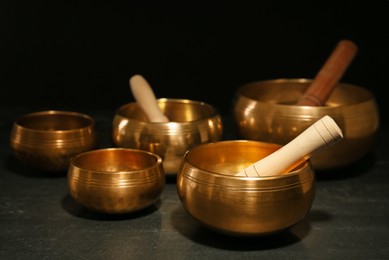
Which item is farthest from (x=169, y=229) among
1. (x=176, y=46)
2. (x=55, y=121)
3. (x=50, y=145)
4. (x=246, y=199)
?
(x=176, y=46)

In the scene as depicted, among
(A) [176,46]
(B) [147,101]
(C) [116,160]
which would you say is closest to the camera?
(C) [116,160]

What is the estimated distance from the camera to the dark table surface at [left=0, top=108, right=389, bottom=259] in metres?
1.56

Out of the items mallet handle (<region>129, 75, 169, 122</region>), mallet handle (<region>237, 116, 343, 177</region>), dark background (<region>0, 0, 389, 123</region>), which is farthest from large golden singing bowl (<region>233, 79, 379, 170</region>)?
dark background (<region>0, 0, 389, 123</region>)

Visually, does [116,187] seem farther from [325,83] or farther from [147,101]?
[325,83]

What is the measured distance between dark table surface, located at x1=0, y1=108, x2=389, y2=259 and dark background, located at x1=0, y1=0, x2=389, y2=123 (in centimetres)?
55

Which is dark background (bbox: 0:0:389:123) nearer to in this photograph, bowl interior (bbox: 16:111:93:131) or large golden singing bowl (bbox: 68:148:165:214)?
bowl interior (bbox: 16:111:93:131)

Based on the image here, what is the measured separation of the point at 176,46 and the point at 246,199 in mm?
1017

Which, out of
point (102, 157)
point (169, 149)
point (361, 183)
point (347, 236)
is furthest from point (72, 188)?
point (361, 183)

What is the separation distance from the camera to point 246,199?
151cm

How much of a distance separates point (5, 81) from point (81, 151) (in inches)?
25.9

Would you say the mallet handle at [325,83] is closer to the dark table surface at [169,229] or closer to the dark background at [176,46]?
the dark table surface at [169,229]

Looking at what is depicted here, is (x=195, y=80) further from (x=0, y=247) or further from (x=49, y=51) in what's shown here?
(x=0, y=247)

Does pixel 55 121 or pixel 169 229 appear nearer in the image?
pixel 169 229

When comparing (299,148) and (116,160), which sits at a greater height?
(299,148)
